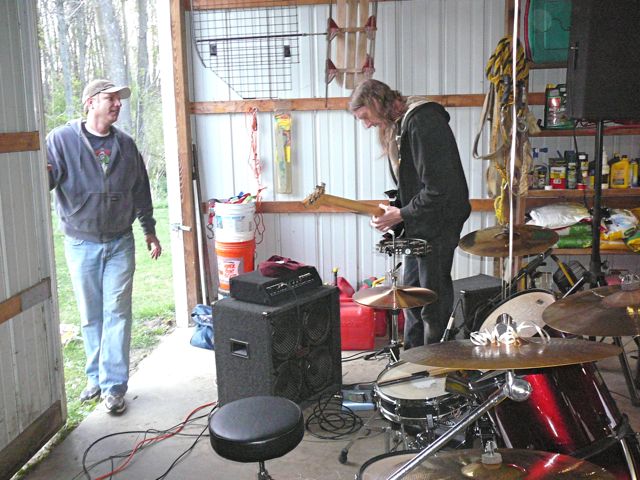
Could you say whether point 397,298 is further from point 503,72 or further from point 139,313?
point 139,313

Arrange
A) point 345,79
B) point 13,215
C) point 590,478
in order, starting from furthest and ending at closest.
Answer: point 345,79 → point 13,215 → point 590,478

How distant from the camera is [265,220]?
5523 mm

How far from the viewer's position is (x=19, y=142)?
10.6 feet

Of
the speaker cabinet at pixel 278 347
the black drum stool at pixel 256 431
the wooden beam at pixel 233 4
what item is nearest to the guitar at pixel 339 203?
the speaker cabinet at pixel 278 347

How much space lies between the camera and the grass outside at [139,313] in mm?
4402

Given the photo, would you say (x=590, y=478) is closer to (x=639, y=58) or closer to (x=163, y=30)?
(x=639, y=58)

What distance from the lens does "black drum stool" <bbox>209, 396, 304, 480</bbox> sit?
6.84 ft

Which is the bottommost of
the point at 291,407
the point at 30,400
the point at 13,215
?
the point at 30,400

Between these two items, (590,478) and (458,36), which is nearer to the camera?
(590,478)

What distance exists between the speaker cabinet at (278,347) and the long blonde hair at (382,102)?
1.00 m

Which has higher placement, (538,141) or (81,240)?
(538,141)

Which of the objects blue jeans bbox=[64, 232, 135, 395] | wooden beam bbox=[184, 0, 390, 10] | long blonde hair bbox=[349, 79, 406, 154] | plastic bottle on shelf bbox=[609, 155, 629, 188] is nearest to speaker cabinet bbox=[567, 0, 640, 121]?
long blonde hair bbox=[349, 79, 406, 154]

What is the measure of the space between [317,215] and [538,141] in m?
1.73

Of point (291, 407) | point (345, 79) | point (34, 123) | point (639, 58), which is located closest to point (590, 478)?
point (291, 407)
